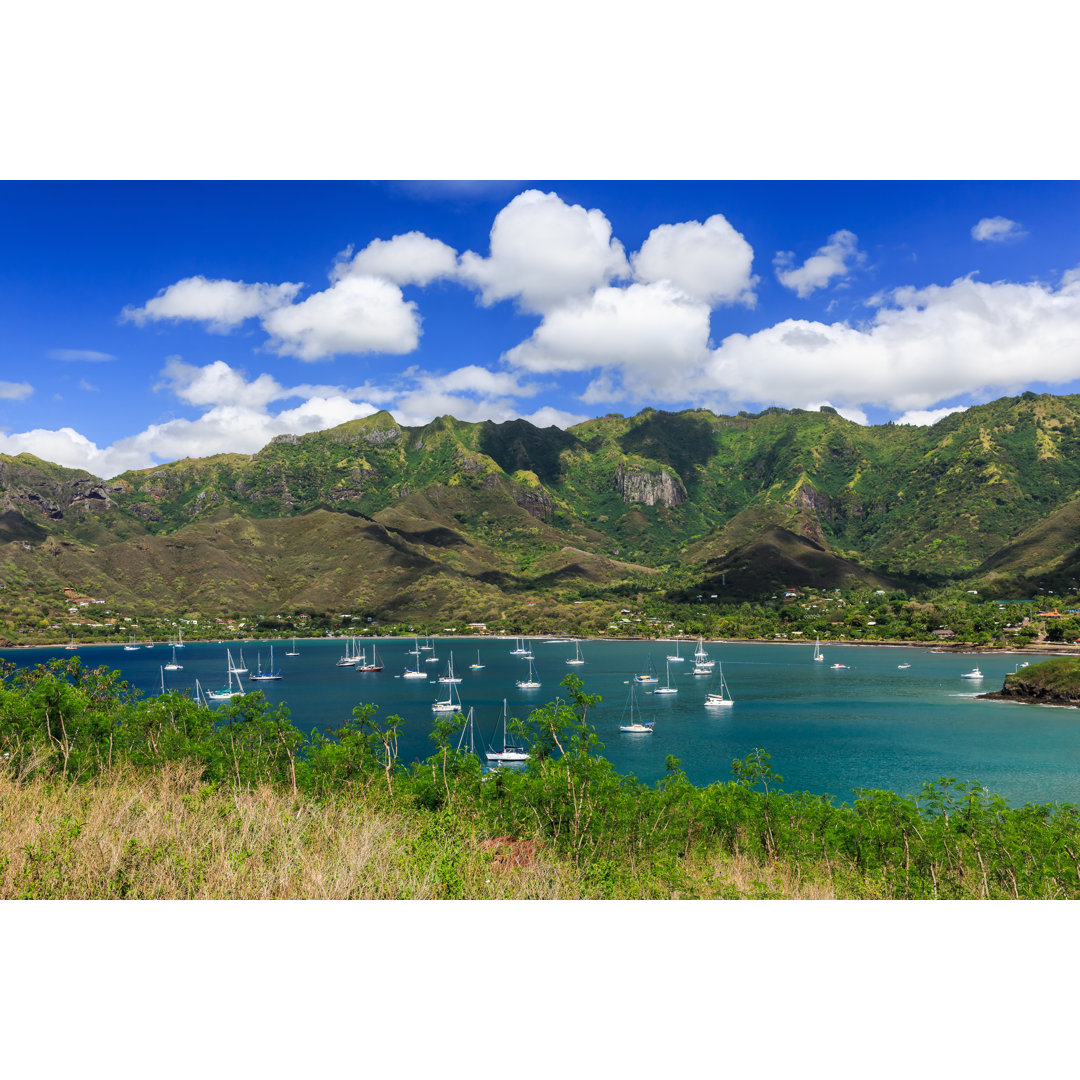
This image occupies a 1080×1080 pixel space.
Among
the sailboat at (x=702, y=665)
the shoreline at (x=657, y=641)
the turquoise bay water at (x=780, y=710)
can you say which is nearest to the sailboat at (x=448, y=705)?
the turquoise bay water at (x=780, y=710)

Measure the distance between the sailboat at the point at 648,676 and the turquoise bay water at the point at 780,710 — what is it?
958mm

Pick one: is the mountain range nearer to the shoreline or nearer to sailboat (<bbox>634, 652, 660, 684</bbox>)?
the shoreline

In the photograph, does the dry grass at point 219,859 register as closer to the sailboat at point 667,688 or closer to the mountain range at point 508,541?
the sailboat at point 667,688

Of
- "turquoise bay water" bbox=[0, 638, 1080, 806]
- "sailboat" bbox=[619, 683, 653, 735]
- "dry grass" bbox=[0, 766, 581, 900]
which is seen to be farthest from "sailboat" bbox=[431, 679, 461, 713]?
"dry grass" bbox=[0, 766, 581, 900]

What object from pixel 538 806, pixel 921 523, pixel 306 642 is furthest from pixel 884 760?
pixel 921 523

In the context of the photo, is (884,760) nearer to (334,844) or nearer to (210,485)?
(334,844)

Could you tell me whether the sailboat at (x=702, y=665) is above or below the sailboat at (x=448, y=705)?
below

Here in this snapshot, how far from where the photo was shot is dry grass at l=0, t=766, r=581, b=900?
Result: 18.6 ft

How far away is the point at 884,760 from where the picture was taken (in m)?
33.5

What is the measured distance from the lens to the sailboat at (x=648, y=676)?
60912 millimetres

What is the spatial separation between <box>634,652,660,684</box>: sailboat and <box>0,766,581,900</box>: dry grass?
54459mm

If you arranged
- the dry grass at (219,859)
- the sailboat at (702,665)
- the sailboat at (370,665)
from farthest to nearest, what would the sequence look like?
1. the sailboat at (370,665)
2. the sailboat at (702,665)
3. the dry grass at (219,859)

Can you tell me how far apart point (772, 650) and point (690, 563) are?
237 ft

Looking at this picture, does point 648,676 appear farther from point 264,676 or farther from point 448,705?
point 264,676
